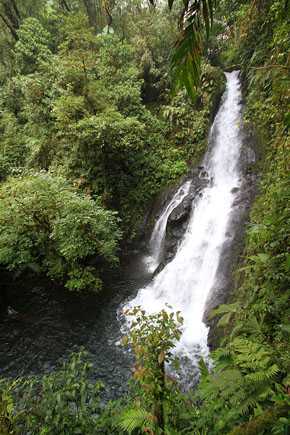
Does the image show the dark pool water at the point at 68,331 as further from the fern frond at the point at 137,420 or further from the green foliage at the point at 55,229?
the fern frond at the point at 137,420

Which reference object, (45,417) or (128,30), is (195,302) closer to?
(45,417)

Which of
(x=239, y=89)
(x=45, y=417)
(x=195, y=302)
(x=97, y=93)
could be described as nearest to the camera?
(x=45, y=417)

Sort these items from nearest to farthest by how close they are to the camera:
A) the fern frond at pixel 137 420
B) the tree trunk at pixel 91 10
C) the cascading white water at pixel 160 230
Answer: the fern frond at pixel 137 420
the cascading white water at pixel 160 230
the tree trunk at pixel 91 10

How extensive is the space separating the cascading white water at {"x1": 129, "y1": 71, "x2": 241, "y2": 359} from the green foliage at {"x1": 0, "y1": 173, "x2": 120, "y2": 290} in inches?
69.0

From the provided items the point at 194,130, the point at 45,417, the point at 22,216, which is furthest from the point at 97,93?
the point at 45,417

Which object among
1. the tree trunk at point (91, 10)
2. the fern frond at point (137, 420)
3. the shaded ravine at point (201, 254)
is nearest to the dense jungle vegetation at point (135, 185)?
the fern frond at point (137, 420)

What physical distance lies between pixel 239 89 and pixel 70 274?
982 centimetres

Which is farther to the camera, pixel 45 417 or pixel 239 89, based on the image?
pixel 239 89

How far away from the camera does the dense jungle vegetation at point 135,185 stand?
2.56 metres

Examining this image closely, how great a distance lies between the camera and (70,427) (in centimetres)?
268

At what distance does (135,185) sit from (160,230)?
245 centimetres

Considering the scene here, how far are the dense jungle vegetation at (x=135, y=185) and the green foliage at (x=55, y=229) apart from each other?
1.6 inches

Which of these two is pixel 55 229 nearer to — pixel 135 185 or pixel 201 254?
pixel 201 254

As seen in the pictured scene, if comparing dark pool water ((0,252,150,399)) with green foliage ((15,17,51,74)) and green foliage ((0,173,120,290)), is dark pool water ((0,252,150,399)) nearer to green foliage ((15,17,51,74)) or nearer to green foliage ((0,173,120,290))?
green foliage ((0,173,120,290))
